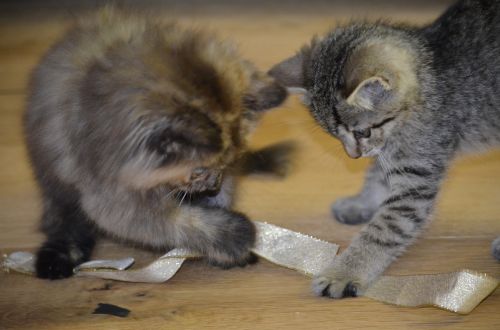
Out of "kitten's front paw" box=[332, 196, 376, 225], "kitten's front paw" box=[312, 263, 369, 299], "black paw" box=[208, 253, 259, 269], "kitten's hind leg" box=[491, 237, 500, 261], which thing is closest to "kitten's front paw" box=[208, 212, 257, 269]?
"black paw" box=[208, 253, 259, 269]

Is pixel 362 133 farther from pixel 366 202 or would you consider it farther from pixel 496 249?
pixel 496 249

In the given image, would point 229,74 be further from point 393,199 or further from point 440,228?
point 440,228

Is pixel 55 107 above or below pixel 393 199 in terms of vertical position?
above

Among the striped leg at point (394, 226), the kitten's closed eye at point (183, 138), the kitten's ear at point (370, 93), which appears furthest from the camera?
the striped leg at point (394, 226)

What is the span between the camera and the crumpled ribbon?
1.49m

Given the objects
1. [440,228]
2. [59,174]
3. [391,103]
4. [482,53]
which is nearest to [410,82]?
[391,103]

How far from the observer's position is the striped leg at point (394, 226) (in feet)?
5.24

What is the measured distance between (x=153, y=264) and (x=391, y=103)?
0.74 meters

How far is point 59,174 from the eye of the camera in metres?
1.57

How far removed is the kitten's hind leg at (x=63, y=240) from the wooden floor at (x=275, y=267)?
39 mm

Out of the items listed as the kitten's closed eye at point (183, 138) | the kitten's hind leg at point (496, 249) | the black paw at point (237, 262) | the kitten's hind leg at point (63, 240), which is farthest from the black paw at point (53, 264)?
the kitten's hind leg at point (496, 249)

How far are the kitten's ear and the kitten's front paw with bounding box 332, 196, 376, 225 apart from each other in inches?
16.6

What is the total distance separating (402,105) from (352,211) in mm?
418

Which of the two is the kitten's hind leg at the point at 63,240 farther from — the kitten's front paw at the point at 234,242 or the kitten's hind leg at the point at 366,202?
the kitten's hind leg at the point at 366,202
